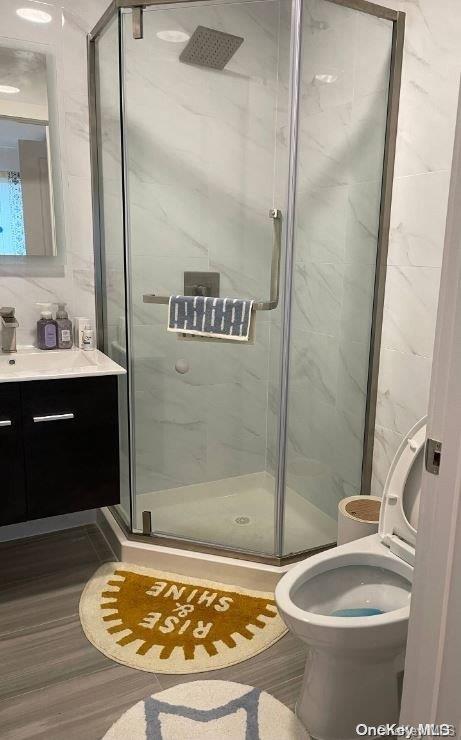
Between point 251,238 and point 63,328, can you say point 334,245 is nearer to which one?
point 251,238

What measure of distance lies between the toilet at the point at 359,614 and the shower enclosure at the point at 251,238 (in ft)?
Answer: 1.83

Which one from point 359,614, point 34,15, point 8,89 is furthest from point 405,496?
point 34,15

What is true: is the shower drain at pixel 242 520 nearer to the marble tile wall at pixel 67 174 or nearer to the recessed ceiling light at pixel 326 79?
the marble tile wall at pixel 67 174

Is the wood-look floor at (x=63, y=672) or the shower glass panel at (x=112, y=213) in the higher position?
the shower glass panel at (x=112, y=213)

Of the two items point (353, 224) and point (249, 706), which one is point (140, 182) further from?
point (249, 706)

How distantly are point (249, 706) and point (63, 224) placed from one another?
197 cm

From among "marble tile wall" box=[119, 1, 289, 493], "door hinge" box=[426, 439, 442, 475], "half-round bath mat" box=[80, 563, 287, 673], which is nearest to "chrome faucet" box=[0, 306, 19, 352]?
"marble tile wall" box=[119, 1, 289, 493]

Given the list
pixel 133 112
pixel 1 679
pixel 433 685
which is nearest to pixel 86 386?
pixel 1 679

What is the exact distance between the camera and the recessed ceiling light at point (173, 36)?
203 centimetres

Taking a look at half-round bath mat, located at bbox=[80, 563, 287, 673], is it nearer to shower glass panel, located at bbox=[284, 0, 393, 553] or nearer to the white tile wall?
shower glass panel, located at bbox=[284, 0, 393, 553]

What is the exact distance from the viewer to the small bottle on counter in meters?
2.35

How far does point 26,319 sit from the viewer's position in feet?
7.63

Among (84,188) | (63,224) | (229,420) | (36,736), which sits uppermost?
(84,188)

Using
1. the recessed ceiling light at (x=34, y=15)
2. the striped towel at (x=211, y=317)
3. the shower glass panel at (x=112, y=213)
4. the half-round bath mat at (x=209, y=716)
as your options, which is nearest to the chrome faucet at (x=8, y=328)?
the shower glass panel at (x=112, y=213)
